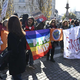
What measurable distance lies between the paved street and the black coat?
4.79 ft

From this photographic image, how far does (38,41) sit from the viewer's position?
188 inches

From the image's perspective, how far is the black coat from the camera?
241cm

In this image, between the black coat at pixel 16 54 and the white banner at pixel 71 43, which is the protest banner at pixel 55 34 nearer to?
the white banner at pixel 71 43

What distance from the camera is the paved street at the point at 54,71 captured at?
13.0 feet

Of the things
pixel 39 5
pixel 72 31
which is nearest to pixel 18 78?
pixel 72 31

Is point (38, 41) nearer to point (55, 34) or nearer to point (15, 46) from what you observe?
point (55, 34)

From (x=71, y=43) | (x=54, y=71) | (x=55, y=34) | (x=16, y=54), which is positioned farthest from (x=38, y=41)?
(x=16, y=54)

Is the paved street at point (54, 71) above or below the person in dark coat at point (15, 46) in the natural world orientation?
below

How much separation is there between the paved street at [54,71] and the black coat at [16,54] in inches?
57.5

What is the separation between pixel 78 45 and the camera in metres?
5.75

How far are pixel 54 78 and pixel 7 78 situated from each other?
4.91 ft

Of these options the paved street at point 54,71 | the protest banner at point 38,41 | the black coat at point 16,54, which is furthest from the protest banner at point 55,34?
the black coat at point 16,54

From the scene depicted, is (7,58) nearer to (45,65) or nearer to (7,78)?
(7,78)

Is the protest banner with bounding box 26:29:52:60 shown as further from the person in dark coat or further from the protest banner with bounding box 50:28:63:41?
the person in dark coat
